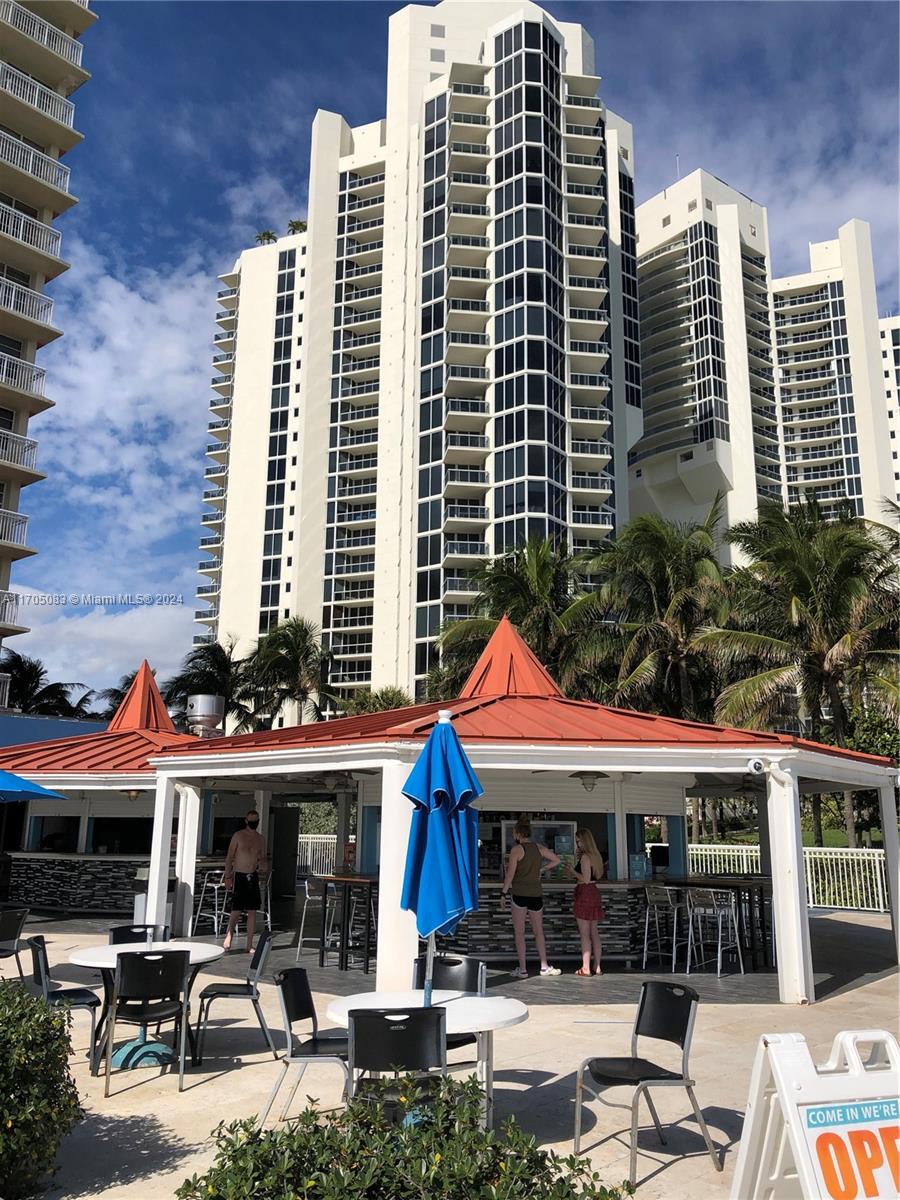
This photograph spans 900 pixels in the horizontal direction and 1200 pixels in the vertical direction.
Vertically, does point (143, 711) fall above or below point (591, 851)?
above

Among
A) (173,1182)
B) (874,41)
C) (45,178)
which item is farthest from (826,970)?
(45,178)

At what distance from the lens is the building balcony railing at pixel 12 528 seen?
102ft

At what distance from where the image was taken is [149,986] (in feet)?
23.6

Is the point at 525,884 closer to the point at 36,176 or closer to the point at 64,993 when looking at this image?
the point at 64,993

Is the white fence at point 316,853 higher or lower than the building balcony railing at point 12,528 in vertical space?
lower

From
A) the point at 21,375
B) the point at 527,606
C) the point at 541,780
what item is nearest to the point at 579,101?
the point at 527,606

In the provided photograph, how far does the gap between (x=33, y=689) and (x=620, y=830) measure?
43.6 m

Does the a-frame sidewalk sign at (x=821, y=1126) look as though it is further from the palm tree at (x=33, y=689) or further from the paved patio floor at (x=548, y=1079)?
the palm tree at (x=33, y=689)

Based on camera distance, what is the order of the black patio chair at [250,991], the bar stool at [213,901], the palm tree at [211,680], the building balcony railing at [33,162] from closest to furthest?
the black patio chair at [250,991] < the bar stool at [213,901] < the building balcony railing at [33,162] < the palm tree at [211,680]

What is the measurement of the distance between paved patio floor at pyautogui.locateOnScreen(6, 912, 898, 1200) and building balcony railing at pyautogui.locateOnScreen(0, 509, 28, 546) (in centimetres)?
2156

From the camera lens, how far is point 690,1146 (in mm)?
5836

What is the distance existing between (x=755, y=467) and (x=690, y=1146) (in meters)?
75.9

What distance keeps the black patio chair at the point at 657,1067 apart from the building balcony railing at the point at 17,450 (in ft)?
101

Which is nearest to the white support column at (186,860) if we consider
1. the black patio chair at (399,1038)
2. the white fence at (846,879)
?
the black patio chair at (399,1038)
